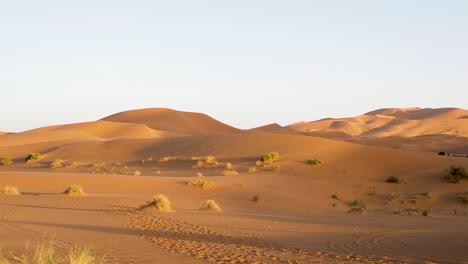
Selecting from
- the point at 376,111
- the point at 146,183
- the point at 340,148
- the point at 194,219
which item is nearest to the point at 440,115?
the point at 376,111

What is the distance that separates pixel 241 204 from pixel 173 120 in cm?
8730

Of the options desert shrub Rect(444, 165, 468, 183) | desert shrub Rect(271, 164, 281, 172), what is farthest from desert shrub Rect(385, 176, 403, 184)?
desert shrub Rect(271, 164, 281, 172)

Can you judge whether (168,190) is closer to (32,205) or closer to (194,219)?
(32,205)


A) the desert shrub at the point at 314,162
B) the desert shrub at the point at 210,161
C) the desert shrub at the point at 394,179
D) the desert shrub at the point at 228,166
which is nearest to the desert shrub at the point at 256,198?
the desert shrub at the point at 394,179

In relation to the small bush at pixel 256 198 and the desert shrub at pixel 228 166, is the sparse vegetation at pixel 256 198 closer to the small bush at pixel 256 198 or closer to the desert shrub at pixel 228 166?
the small bush at pixel 256 198

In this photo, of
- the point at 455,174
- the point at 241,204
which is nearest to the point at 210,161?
the point at 455,174

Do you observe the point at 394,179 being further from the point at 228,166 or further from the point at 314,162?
the point at 228,166

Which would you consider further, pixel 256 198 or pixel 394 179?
pixel 394 179

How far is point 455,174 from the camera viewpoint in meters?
31.0

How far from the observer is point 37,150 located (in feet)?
179

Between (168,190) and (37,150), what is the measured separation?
32155mm

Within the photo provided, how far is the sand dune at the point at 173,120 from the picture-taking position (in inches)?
4112

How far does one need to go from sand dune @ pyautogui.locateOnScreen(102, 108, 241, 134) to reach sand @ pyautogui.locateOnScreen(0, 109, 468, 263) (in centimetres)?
4844

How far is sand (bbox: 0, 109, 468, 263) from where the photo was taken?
11555 millimetres
